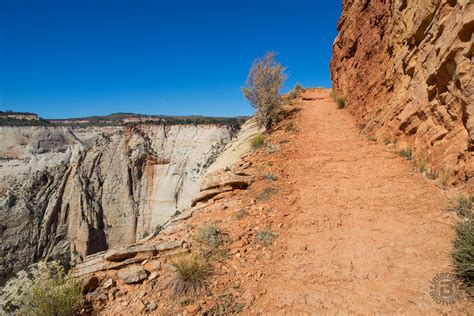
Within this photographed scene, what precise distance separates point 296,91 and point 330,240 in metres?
14.4

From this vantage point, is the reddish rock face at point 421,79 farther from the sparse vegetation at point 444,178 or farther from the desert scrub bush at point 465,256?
the desert scrub bush at point 465,256

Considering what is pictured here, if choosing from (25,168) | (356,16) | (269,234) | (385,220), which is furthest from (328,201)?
(25,168)

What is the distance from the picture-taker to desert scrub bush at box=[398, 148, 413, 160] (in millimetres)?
6179

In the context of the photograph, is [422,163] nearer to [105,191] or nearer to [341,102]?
[341,102]

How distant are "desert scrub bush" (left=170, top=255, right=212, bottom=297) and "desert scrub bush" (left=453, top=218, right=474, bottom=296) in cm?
282

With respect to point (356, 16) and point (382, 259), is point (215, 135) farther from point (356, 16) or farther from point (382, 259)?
point (382, 259)

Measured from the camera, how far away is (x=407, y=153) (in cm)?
625

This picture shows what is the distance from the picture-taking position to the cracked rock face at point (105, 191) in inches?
1062

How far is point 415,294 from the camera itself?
2947 mm

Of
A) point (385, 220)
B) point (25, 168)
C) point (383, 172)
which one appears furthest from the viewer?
point (25, 168)

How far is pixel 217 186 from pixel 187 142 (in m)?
26.9

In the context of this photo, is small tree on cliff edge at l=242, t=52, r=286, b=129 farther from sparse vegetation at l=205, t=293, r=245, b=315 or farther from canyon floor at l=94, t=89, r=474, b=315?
sparse vegetation at l=205, t=293, r=245, b=315

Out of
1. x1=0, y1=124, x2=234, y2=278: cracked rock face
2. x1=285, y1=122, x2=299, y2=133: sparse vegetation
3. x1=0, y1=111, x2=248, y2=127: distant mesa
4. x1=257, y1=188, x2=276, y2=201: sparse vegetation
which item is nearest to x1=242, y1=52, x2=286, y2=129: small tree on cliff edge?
x1=285, y1=122, x2=299, y2=133: sparse vegetation

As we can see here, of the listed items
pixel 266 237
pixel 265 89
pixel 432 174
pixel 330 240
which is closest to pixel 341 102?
pixel 265 89
